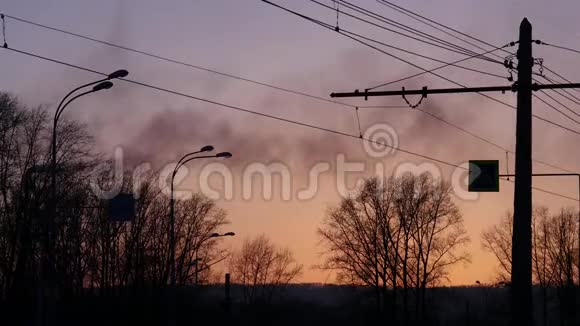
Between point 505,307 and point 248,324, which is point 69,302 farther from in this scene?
point 505,307

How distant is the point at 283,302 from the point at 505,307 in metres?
26.1

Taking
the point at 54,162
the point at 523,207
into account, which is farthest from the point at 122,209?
the point at 523,207

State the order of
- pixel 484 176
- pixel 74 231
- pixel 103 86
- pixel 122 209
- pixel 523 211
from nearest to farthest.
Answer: pixel 523 211, pixel 484 176, pixel 103 86, pixel 122 209, pixel 74 231

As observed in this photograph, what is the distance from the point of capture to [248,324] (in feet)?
294

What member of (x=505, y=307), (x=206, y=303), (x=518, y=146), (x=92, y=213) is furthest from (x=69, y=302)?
(x=505, y=307)

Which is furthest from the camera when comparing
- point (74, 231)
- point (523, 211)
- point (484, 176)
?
point (74, 231)

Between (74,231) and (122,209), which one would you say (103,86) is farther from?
(74,231)

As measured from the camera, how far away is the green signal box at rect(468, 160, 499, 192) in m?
29.3

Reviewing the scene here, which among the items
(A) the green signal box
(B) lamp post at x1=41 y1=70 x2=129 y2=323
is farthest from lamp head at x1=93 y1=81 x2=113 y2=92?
(A) the green signal box

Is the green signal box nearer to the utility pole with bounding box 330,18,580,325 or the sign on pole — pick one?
the utility pole with bounding box 330,18,580,325

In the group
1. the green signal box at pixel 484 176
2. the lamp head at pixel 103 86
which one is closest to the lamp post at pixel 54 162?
the lamp head at pixel 103 86

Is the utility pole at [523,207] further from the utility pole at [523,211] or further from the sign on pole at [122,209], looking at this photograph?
the sign on pole at [122,209]

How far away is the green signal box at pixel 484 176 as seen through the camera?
29.3 meters

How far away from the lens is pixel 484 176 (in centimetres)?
2952
